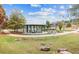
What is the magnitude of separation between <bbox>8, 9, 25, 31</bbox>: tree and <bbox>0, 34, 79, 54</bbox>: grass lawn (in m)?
0.08

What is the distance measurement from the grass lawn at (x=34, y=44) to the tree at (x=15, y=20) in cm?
8

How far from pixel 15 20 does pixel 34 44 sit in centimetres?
20

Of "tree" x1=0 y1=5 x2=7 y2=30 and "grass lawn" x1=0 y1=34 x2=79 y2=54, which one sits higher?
"tree" x1=0 y1=5 x2=7 y2=30

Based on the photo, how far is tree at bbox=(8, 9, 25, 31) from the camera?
1097mm

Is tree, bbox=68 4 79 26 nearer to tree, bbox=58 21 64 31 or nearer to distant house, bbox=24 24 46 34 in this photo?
tree, bbox=58 21 64 31

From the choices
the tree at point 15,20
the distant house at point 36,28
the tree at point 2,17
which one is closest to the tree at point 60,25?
the distant house at point 36,28

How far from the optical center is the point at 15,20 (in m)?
1.11

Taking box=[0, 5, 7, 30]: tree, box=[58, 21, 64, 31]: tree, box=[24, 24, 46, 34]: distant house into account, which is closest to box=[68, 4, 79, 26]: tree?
box=[58, 21, 64, 31]: tree

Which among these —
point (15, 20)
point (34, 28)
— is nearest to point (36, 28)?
point (34, 28)

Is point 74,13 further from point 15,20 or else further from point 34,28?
point 15,20

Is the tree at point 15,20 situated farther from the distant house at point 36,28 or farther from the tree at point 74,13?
the tree at point 74,13
